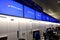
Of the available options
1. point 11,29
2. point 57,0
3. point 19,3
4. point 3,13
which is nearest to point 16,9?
point 19,3

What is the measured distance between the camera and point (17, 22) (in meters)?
3.40

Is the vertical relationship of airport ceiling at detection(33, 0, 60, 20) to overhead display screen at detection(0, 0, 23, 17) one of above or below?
above

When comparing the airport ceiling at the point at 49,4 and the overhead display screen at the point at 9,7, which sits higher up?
the airport ceiling at the point at 49,4

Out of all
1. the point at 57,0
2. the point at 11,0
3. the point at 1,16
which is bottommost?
the point at 1,16

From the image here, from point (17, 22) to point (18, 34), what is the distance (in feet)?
1.10

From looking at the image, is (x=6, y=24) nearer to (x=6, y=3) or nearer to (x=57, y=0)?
(x=6, y=3)

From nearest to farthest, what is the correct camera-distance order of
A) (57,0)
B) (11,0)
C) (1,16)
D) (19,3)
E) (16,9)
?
(1,16)
(11,0)
(16,9)
(19,3)
(57,0)

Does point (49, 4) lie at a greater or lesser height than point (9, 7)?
greater

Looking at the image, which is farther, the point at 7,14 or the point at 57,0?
the point at 57,0

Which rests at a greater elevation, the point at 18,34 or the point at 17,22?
the point at 17,22

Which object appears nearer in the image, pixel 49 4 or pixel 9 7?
pixel 9 7

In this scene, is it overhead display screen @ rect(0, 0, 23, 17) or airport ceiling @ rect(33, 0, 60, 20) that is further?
airport ceiling @ rect(33, 0, 60, 20)

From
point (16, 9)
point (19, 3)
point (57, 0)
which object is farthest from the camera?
point (57, 0)

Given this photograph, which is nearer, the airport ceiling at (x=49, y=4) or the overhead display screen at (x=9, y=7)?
the overhead display screen at (x=9, y=7)
